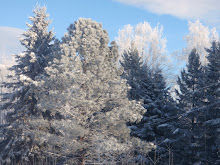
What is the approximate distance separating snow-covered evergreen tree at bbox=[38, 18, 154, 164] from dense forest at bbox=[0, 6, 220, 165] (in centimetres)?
6

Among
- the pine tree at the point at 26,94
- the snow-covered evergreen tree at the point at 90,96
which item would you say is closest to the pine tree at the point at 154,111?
the snow-covered evergreen tree at the point at 90,96

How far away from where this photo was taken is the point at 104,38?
15.4 m

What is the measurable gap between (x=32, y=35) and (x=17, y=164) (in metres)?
9.41

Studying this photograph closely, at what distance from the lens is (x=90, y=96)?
13711 mm

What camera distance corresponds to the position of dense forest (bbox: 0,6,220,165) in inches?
528

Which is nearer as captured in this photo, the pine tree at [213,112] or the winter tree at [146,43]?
the pine tree at [213,112]

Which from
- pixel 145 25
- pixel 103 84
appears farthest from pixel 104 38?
pixel 145 25

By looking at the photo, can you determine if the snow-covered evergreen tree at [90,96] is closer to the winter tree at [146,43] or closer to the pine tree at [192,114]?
the pine tree at [192,114]

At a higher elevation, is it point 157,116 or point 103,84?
point 103,84

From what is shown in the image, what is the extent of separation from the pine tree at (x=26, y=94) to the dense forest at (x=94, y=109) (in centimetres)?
7

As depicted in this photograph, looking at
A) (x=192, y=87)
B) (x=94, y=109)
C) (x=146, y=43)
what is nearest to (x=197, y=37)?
(x=146, y=43)

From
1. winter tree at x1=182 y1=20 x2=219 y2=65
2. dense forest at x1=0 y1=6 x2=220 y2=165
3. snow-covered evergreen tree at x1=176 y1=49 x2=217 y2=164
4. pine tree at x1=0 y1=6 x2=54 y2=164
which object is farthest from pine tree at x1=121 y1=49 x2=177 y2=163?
winter tree at x1=182 y1=20 x2=219 y2=65

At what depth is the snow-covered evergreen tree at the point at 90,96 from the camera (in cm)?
1320

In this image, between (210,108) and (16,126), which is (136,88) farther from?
(16,126)
